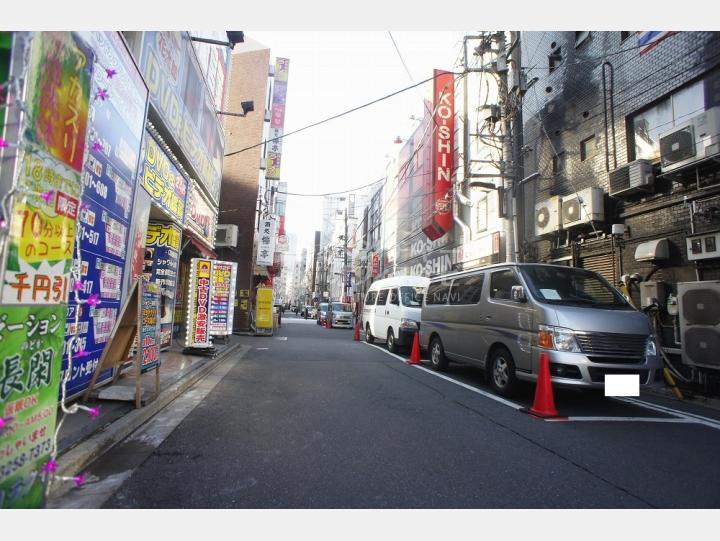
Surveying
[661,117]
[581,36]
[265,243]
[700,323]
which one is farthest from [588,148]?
[265,243]

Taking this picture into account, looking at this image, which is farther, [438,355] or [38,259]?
[438,355]

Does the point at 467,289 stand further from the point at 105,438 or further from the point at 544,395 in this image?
the point at 105,438

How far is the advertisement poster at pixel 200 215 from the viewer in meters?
10.0

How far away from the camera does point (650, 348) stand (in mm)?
5367

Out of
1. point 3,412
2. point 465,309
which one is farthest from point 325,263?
point 3,412

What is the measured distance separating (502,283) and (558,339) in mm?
1556

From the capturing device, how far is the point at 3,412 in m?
2.06

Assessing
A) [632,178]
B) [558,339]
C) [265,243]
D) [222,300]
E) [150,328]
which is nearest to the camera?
[558,339]

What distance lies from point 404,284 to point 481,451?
858 centimetres

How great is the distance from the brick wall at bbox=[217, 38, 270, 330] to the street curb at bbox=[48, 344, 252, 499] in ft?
41.7

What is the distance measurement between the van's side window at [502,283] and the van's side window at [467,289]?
32 centimetres

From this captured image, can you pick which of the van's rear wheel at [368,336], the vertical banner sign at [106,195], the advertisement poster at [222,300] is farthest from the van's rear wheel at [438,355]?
the van's rear wheel at [368,336]

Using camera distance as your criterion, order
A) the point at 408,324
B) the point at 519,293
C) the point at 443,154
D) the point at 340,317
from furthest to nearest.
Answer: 1. the point at 340,317
2. the point at 443,154
3. the point at 408,324
4. the point at 519,293

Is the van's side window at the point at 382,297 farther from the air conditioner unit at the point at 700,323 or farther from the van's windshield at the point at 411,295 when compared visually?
the air conditioner unit at the point at 700,323
